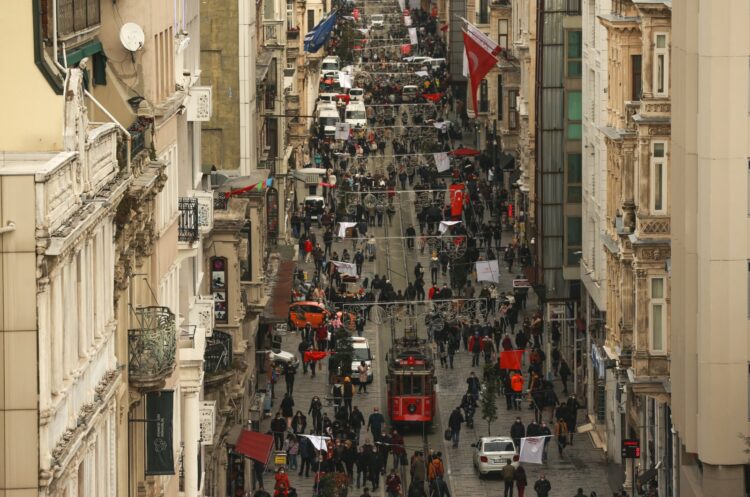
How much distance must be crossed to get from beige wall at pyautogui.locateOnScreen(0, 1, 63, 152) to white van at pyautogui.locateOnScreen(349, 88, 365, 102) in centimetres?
13659

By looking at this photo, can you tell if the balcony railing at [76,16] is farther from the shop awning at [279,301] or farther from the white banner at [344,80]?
the white banner at [344,80]

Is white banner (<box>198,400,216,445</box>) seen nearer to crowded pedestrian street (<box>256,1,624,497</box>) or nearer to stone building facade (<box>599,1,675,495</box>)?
crowded pedestrian street (<box>256,1,624,497</box>)

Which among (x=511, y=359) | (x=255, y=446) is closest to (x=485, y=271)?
(x=511, y=359)

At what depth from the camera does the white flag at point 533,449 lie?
68.5 metres

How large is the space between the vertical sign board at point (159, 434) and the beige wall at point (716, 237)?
11.9 metres

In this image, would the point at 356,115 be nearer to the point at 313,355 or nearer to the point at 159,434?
the point at 313,355

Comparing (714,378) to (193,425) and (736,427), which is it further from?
(193,425)

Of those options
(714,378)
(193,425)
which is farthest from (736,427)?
(193,425)

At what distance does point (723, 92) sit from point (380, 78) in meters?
146

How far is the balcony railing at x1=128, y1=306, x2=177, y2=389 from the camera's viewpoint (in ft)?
132

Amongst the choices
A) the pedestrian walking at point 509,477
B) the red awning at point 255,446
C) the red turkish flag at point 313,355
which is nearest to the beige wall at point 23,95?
the red awning at point 255,446

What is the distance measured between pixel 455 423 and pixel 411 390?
11.7ft

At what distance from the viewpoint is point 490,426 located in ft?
254

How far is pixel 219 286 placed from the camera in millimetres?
68938
